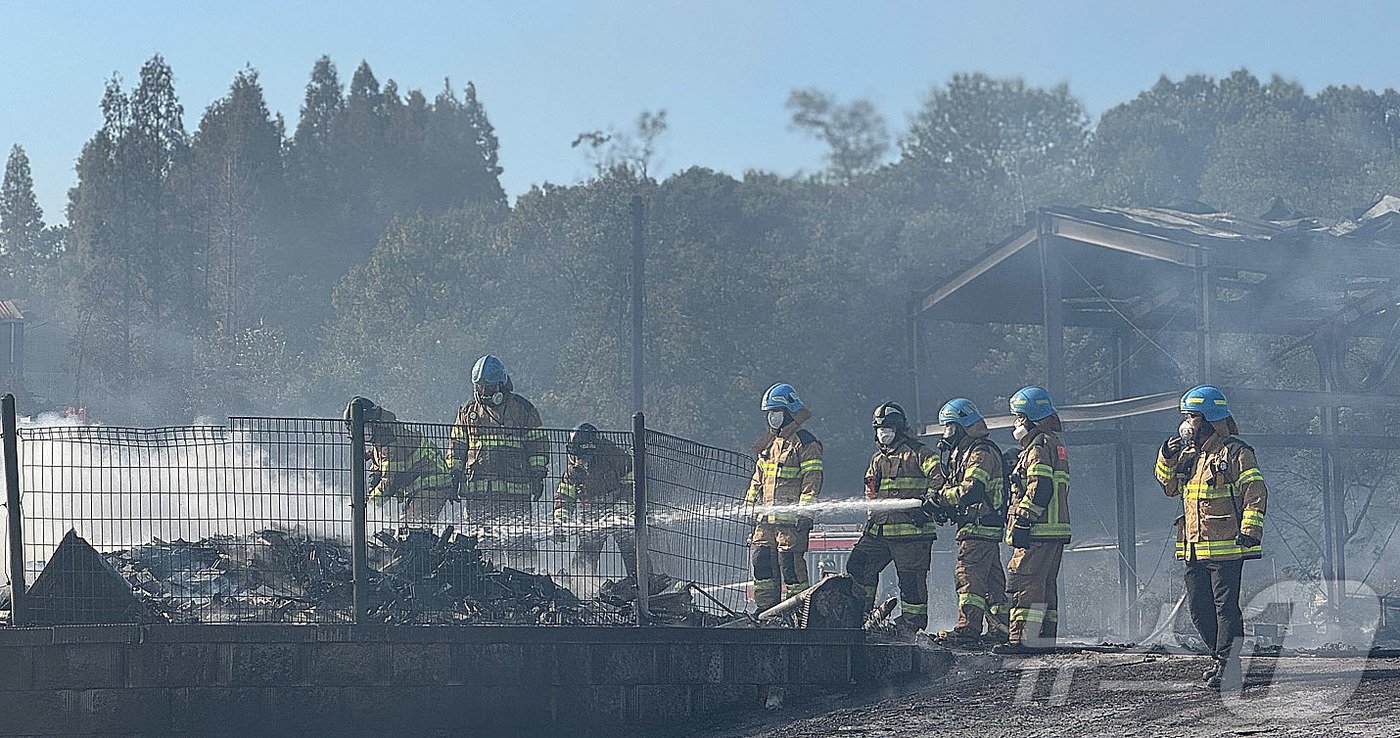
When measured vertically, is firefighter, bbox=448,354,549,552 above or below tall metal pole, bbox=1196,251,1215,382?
below

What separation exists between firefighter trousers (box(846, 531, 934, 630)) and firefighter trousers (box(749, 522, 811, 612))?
1.58 feet

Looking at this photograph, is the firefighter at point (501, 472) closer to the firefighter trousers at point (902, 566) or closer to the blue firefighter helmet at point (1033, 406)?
the firefighter trousers at point (902, 566)

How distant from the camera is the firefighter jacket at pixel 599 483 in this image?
1241 centimetres

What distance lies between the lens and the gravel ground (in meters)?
9.17

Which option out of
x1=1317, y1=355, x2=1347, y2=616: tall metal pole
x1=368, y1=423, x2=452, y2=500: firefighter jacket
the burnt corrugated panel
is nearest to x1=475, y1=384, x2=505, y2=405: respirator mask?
x1=368, y1=423, x2=452, y2=500: firefighter jacket

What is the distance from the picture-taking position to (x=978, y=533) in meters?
12.9

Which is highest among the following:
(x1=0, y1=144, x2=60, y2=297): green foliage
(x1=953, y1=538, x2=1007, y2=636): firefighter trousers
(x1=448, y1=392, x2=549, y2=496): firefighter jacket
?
(x1=0, y1=144, x2=60, y2=297): green foliage

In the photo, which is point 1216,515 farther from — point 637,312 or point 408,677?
point 637,312

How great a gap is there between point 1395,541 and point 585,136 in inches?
1340

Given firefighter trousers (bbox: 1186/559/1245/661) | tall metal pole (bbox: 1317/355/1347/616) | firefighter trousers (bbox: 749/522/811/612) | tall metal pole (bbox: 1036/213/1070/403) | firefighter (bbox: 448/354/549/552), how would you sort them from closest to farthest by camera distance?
1. firefighter trousers (bbox: 1186/559/1245/661)
2. firefighter (bbox: 448/354/549/552)
3. firefighter trousers (bbox: 749/522/811/612)
4. tall metal pole (bbox: 1317/355/1347/616)
5. tall metal pole (bbox: 1036/213/1070/403)

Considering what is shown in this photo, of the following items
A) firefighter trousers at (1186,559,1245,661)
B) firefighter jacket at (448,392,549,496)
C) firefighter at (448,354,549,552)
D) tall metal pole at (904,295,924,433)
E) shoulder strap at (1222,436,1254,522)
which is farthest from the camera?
tall metal pole at (904,295,924,433)

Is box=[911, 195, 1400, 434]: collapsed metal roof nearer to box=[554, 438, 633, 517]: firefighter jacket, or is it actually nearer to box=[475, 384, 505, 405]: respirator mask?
box=[475, 384, 505, 405]: respirator mask

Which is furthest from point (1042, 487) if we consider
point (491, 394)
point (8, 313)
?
point (8, 313)

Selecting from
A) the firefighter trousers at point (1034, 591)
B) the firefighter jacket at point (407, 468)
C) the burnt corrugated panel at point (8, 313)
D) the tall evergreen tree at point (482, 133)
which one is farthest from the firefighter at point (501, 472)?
the tall evergreen tree at point (482, 133)
